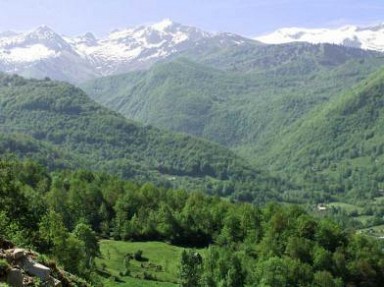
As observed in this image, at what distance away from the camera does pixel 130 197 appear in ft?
591

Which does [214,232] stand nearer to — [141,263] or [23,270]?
[141,263]

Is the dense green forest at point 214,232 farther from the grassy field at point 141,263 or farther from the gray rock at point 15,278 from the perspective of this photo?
the gray rock at point 15,278

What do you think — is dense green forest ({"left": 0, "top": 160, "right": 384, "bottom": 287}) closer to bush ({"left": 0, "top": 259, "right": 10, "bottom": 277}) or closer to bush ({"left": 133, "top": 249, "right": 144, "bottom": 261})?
bush ({"left": 133, "top": 249, "right": 144, "bottom": 261})

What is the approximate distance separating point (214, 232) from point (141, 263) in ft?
125

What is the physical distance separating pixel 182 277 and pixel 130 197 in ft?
212

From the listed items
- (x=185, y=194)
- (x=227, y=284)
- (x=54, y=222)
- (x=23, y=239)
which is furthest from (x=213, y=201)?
(x=23, y=239)

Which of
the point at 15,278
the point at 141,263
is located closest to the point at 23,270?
the point at 15,278

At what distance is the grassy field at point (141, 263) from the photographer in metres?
122

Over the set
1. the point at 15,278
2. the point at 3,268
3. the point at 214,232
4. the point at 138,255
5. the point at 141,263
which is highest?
the point at 3,268

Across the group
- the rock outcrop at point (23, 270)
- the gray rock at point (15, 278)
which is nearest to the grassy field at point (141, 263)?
the rock outcrop at point (23, 270)

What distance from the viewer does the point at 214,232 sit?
170125 mm

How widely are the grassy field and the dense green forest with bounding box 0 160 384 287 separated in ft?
12.8

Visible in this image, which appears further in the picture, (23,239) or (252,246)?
(252,246)

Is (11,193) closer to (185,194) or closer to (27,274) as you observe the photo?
(27,274)
